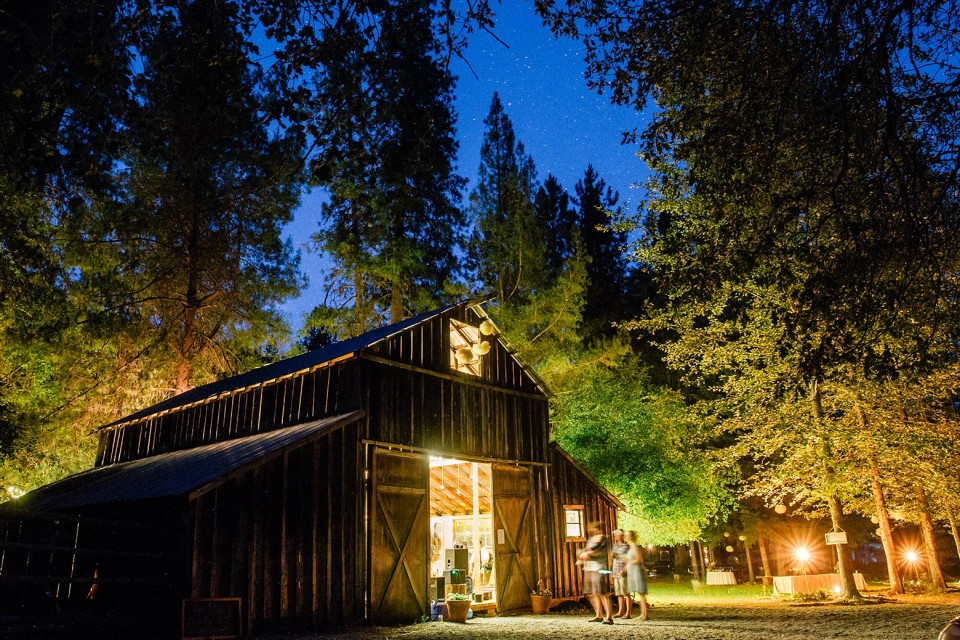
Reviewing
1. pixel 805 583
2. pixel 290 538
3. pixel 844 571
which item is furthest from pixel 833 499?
pixel 290 538

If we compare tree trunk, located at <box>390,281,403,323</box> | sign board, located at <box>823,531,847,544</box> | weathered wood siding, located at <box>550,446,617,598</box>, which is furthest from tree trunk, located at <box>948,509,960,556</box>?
tree trunk, located at <box>390,281,403,323</box>

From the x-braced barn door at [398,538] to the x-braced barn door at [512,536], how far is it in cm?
189

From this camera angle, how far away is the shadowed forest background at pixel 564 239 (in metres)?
5.61

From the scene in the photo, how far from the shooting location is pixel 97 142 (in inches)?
236

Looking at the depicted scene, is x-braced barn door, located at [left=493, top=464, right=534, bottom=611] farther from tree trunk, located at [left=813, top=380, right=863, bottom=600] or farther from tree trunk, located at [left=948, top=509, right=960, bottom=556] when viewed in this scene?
tree trunk, located at [left=948, top=509, right=960, bottom=556]

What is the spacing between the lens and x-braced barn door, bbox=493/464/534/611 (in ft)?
44.3

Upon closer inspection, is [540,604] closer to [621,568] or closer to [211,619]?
[621,568]

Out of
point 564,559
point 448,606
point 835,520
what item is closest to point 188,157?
point 448,606

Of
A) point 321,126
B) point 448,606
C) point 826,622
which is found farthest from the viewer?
point 448,606

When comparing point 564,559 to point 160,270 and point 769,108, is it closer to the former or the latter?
point 769,108

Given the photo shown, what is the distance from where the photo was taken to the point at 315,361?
512 inches

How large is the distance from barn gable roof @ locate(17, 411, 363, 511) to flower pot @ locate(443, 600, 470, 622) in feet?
12.4

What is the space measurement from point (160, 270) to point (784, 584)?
20405 millimetres

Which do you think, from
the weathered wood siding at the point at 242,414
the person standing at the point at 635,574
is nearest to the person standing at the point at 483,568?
the person standing at the point at 635,574
